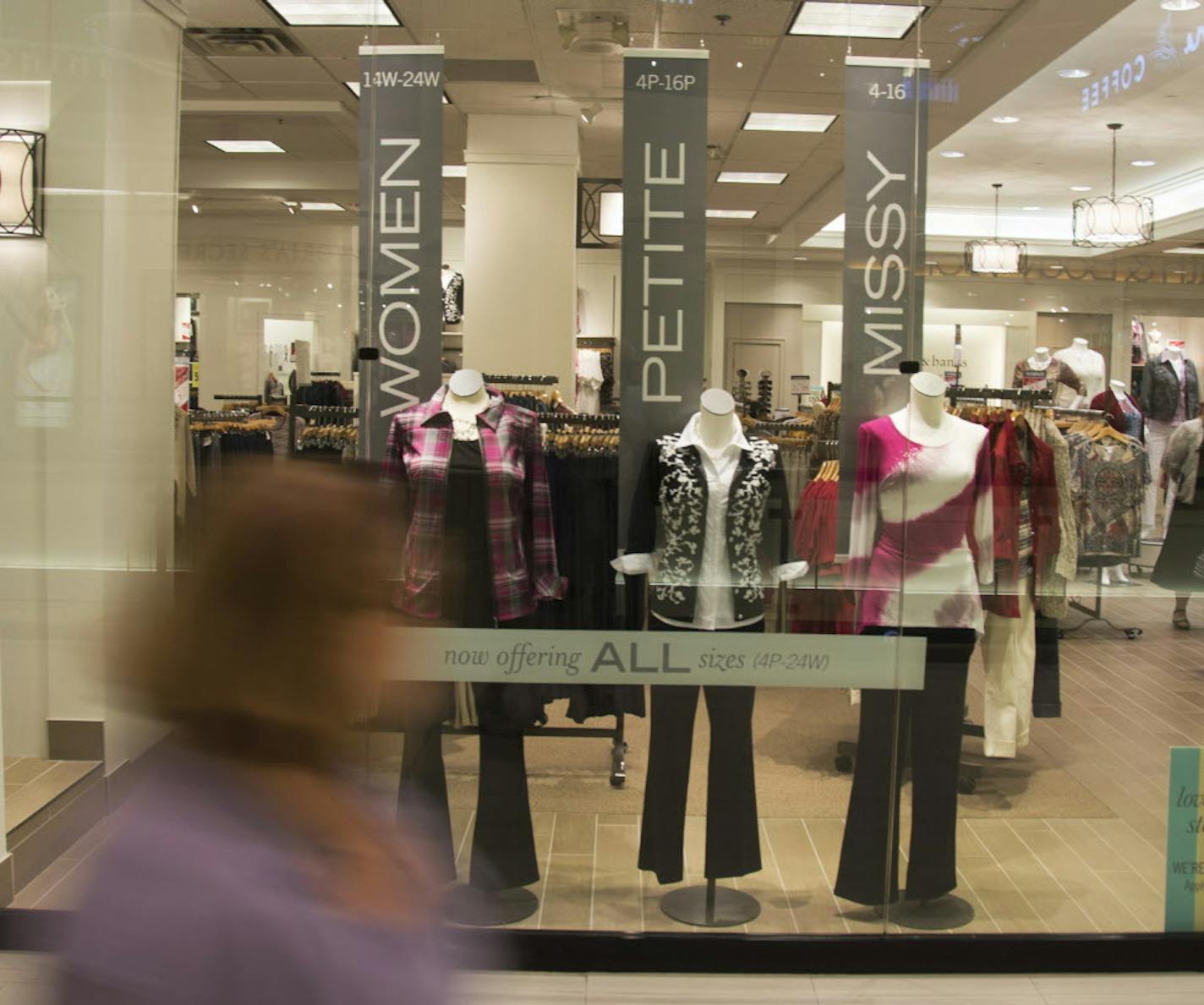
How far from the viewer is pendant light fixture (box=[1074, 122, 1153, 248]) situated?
3428 millimetres

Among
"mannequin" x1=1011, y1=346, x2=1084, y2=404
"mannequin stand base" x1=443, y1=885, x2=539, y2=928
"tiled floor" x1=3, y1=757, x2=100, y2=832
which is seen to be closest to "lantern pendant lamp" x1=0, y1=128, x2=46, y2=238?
"tiled floor" x1=3, y1=757, x2=100, y2=832

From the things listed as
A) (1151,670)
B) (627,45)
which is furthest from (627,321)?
(1151,670)

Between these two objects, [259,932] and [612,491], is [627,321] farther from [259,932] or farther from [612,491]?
[259,932]

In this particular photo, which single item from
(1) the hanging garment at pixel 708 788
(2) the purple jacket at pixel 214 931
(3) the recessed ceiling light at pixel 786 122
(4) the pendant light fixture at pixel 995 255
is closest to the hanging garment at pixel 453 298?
(3) the recessed ceiling light at pixel 786 122

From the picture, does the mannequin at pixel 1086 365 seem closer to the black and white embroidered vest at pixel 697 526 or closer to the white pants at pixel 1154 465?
the white pants at pixel 1154 465

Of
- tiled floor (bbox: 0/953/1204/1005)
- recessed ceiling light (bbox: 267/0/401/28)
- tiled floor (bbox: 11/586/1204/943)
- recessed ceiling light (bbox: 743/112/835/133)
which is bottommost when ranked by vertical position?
tiled floor (bbox: 0/953/1204/1005)

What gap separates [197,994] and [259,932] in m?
0.06

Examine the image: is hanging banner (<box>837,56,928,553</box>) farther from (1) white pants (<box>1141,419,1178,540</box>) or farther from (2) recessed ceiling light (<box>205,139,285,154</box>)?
(2) recessed ceiling light (<box>205,139,285,154</box>)

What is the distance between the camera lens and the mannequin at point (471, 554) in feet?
10.4

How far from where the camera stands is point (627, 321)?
3.25 meters

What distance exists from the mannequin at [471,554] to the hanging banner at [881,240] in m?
0.91

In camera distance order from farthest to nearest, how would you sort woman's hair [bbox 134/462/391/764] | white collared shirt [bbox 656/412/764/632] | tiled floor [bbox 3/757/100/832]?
tiled floor [bbox 3/757/100/832] → white collared shirt [bbox 656/412/764/632] → woman's hair [bbox 134/462/391/764]

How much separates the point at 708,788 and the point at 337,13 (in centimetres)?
242

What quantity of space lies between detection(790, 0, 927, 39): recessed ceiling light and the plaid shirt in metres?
1.36
